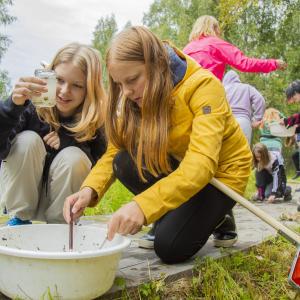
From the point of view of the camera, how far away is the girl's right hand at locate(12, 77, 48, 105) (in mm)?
1764

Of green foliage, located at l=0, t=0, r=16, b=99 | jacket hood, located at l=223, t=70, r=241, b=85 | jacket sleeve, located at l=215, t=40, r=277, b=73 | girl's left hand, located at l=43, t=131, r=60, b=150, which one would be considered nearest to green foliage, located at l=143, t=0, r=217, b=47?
green foliage, located at l=0, t=0, r=16, b=99

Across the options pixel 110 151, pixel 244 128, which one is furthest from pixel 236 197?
pixel 244 128

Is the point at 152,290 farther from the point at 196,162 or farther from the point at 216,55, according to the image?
the point at 216,55

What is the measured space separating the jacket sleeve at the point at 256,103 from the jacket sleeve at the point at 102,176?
229 centimetres

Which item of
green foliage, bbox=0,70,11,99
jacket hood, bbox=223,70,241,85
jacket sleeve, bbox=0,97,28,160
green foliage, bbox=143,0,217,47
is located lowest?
green foliage, bbox=0,70,11,99

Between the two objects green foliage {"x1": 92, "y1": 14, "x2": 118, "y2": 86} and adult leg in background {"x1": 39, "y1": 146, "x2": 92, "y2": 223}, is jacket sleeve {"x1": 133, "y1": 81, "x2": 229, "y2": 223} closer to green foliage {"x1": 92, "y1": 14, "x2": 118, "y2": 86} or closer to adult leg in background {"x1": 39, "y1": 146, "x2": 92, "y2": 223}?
adult leg in background {"x1": 39, "y1": 146, "x2": 92, "y2": 223}

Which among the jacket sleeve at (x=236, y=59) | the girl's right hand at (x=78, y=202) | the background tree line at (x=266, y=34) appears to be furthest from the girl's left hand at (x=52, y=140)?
the background tree line at (x=266, y=34)

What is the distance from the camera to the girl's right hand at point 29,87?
1.76 meters

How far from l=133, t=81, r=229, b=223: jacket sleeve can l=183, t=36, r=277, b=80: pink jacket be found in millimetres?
1754

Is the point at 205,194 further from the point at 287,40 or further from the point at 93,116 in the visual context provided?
the point at 287,40

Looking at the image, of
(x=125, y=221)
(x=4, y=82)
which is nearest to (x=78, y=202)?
(x=125, y=221)

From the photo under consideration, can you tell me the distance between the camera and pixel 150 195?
59.0 inches

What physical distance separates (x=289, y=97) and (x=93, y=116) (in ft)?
9.74

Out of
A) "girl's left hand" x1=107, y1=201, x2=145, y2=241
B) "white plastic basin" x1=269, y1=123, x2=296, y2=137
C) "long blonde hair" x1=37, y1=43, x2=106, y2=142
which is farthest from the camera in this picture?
"white plastic basin" x1=269, y1=123, x2=296, y2=137
